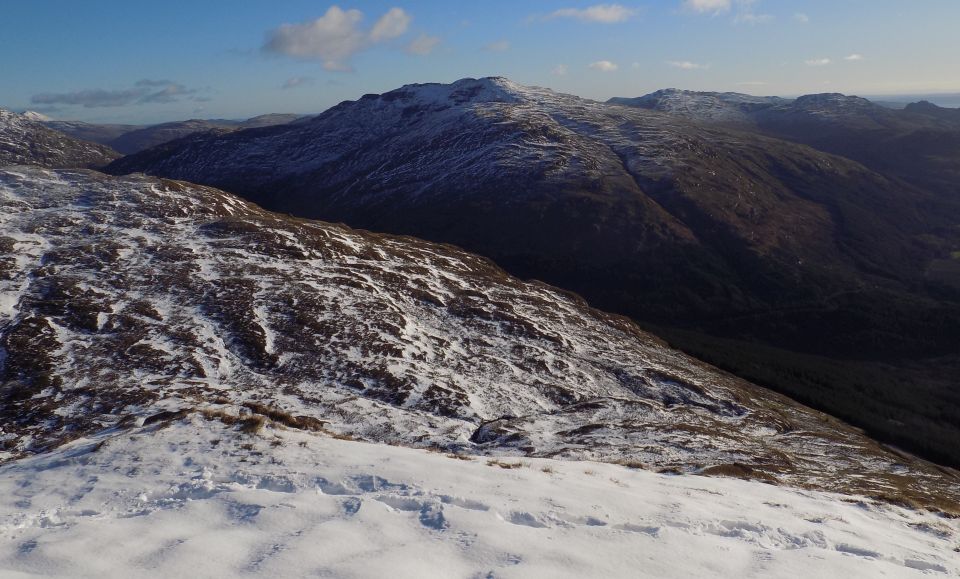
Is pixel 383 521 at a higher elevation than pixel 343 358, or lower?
higher

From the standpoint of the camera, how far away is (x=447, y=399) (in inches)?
2108

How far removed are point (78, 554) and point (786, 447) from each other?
60696mm

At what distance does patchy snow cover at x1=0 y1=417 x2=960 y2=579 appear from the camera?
14.9 metres

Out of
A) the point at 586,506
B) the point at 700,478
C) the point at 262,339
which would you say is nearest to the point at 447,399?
the point at 262,339

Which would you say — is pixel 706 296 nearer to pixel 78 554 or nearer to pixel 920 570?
pixel 920 570

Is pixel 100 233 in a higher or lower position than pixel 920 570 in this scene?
higher

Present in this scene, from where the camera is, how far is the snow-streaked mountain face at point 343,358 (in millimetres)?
44844

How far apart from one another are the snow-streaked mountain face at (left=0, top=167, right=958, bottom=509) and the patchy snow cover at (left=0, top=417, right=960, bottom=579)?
630 centimetres

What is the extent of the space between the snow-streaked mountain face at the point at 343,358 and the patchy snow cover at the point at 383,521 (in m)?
6.30

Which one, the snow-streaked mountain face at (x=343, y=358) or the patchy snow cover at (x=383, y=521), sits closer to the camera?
the patchy snow cover at (x=383, y=521)

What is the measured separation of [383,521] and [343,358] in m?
42.3

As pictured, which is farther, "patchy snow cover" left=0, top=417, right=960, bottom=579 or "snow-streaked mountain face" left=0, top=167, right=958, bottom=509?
"snow-streaked mountain face" left=0, top=167, right=958, bottom=509

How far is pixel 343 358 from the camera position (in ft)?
191

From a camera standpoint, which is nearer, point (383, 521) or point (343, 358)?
point (383, 521)
